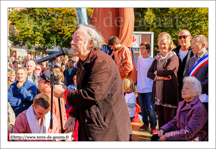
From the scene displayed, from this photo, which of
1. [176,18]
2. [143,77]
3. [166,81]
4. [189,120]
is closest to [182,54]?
[166,81]

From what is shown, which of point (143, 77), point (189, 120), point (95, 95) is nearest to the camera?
point (95, 95)

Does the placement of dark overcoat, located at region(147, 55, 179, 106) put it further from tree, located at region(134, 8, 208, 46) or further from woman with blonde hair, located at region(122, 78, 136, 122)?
tree, located at region(134, 8, 208, 46)

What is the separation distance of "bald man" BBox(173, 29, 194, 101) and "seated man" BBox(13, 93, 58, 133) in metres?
2.42

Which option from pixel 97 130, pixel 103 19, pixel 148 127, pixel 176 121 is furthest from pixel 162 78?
pixel 97 130

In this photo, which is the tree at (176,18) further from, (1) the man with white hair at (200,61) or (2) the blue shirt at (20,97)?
(2) the blue shirt at (20,97)

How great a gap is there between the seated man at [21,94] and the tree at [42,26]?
1280 millimetres

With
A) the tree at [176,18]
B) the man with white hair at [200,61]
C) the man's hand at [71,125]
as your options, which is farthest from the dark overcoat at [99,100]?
the tree at [176,18]

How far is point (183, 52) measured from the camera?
4.66 m

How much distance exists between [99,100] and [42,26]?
513 centimetres

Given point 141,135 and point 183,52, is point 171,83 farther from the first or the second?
point 141,135

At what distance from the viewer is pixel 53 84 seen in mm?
2742

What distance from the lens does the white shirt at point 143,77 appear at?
205 inches

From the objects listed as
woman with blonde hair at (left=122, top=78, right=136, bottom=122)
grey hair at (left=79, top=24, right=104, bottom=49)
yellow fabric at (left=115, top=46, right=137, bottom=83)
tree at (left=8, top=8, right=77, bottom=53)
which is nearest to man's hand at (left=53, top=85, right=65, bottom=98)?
grey hair at (left=79, top=24, right=104, bottom=49)
